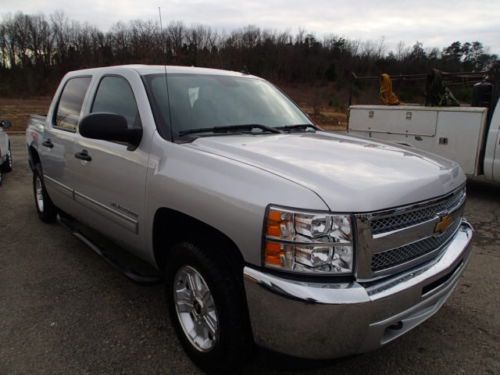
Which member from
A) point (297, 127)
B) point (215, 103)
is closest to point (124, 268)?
point (215, 103)

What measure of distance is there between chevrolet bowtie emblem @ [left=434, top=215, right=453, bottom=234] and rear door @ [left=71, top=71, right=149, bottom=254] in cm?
183

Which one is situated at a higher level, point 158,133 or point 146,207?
point 158,133

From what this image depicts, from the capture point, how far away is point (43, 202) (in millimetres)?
5301

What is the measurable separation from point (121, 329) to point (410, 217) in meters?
2.14

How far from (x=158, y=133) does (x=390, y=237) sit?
163 centimetres

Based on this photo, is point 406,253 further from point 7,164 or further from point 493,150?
point 7,164

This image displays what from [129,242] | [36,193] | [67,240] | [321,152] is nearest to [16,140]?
[36,193]

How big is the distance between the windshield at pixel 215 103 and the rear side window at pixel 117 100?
20 cm

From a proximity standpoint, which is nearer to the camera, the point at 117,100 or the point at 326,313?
the point at 326,313

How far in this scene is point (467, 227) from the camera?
2.98 meters

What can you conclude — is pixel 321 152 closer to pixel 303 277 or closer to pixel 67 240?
pixel 303 277

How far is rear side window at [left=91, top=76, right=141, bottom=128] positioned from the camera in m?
3.13

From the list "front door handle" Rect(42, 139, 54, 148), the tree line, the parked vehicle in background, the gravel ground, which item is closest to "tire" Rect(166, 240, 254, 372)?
the gravel ground

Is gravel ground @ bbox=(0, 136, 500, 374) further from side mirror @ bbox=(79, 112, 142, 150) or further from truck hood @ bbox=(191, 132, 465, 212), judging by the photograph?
side mirror @ bbox=(79, 112, 142, 150)
